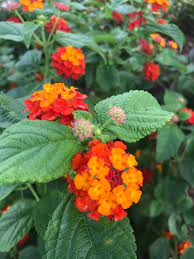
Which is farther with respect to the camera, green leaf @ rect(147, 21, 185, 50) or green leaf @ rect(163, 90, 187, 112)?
green leaf @ rect(163, 90, 187, 112)

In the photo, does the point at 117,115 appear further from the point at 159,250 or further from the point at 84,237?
the point at 159,250

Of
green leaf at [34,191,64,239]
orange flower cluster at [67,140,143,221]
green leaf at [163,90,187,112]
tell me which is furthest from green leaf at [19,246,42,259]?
green leaf at [163,90,187,112]

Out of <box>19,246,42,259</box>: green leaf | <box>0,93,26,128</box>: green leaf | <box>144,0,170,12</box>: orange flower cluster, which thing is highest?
<box>144,0,170,12</box>: orange flower cluster

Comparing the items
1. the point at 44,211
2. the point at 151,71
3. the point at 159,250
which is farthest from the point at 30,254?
the point at 151,71

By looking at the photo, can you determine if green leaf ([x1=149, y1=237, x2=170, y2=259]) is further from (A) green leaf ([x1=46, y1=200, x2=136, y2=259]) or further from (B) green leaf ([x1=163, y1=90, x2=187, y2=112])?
(A) green leaf ([x1=46, y1=200, x2=136, y2=259])

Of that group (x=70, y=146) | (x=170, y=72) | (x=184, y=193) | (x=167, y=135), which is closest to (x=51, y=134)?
(x=70, y=146)

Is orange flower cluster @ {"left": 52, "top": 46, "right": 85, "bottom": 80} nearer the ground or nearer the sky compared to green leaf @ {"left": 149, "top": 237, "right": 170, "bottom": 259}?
nearer the sky

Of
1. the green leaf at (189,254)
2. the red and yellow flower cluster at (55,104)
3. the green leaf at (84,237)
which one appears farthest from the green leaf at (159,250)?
the red and yellow flower cluster at (55,104)

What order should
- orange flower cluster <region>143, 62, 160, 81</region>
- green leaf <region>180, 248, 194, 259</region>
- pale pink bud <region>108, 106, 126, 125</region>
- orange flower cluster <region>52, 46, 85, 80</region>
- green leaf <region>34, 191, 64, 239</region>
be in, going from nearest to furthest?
pale pink bud <region>108, 106, 126, 125</region> → green leaf <region>34, 191, 64, 239</region> → green leaf <region>180, 248, 194, 259</region> → orange flower cluster <region>52, 46, 85, 80</region> → orange flower cluster <region>143, 62, 160, 81</region>
